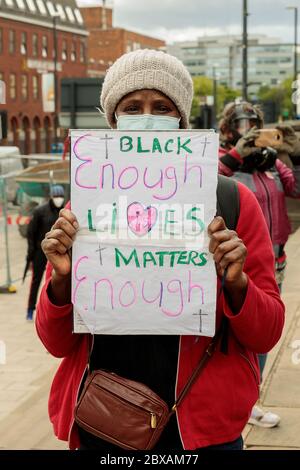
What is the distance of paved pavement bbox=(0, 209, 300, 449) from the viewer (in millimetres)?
4684

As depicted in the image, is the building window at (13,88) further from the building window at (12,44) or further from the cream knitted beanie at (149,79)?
the cream knitted beanie at (149,79)

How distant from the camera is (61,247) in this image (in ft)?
6.71

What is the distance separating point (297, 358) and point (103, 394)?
411 centimetres

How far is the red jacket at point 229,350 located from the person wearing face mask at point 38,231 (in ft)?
29.3

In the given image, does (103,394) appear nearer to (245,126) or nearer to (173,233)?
(173,233)

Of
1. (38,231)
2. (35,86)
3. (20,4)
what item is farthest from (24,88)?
(38,231)

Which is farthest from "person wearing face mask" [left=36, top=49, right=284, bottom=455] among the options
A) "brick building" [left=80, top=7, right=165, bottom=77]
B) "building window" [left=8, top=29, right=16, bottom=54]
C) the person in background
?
"brick building" [left=80, top=7, right=165, bottom=77]

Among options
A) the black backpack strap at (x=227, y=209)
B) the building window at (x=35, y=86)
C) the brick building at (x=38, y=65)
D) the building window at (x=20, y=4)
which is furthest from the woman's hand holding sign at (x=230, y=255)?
the building window at (x=35, y=86)

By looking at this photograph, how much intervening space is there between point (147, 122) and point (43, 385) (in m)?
5.55

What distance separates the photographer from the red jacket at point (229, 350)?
212 cm

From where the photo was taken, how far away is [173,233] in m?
2.11

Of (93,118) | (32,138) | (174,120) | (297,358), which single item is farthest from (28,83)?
(174,120)

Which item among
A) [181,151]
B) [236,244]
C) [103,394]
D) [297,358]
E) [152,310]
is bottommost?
[297,358]

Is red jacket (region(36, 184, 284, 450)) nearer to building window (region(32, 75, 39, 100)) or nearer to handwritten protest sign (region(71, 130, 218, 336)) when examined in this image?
handwritten protest sign (region(71, 130, 218, 336))
